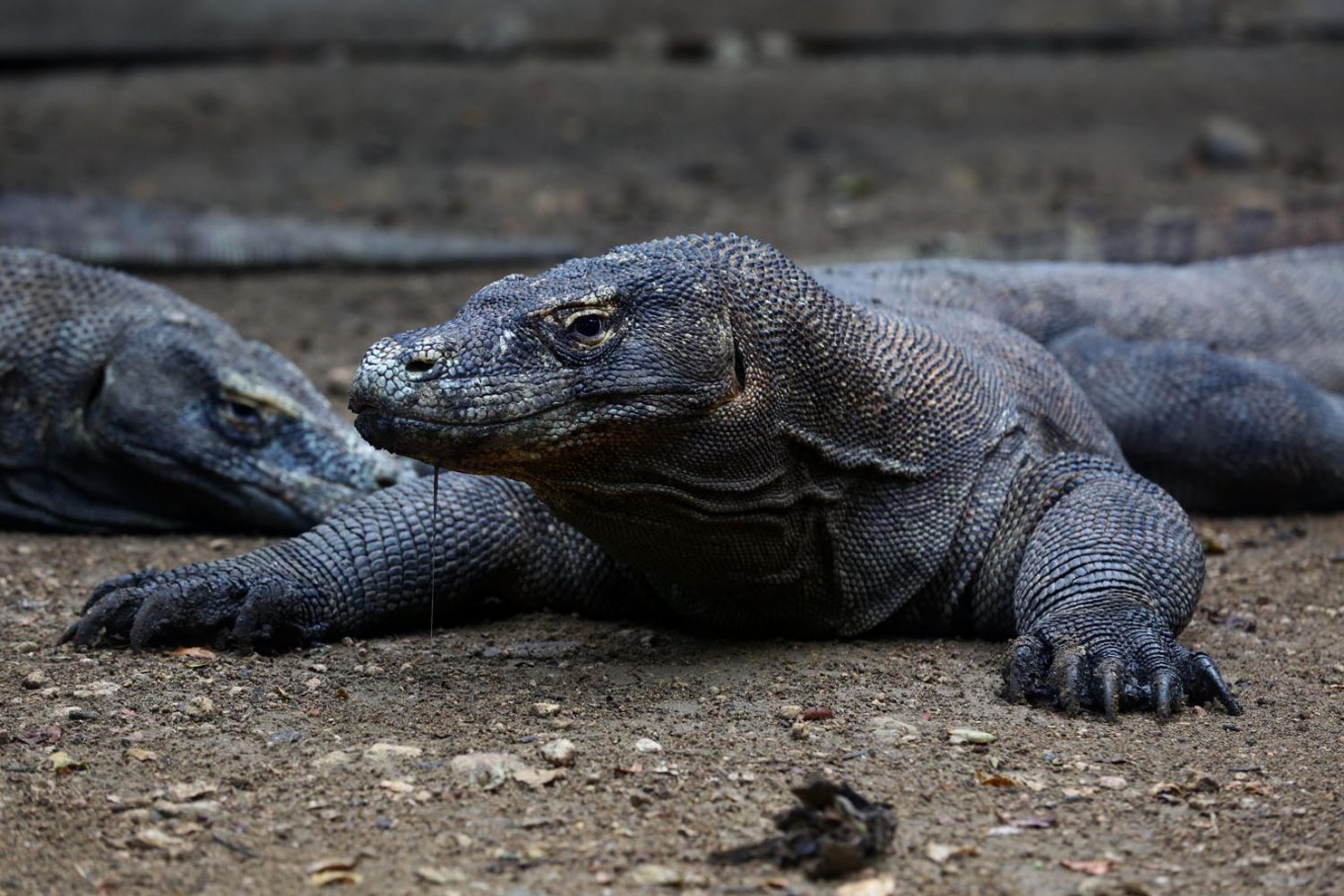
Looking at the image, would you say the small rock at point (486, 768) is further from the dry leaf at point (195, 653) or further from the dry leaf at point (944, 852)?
the dry leaf at point (195, 653)

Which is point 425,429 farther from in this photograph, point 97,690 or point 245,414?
point 245,414

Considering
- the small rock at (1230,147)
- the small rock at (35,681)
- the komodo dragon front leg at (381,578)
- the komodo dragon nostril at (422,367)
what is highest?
the small rock at (1230,147)

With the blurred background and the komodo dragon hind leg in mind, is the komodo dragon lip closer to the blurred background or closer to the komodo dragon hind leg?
the komodo dragon hind leg

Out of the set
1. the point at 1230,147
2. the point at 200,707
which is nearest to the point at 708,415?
the point at 200,707

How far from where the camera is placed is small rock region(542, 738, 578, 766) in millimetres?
3780

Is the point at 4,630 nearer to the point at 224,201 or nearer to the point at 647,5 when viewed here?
the point at 224,201

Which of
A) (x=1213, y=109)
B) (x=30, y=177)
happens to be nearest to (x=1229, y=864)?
(x=30, y=177)

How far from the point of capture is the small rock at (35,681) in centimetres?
430

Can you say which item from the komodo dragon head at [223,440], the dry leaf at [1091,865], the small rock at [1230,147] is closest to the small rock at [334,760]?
the dry leaf at [1091,865]

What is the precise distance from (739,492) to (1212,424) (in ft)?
8.20

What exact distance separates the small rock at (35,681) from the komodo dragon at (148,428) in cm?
166

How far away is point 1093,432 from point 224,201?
7.05 meters

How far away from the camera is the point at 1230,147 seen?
39.6 feet

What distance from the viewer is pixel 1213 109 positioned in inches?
507
